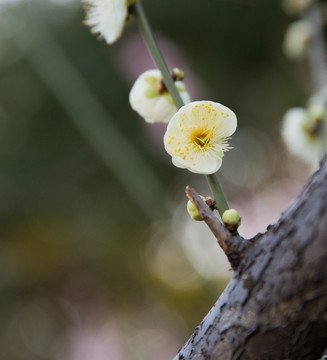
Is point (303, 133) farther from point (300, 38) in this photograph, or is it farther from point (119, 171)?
point (119, 171)

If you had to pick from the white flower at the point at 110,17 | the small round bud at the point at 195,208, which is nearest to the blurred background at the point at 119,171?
the white flower at the point at 110,17

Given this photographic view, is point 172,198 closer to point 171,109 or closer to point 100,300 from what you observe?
point 100,300

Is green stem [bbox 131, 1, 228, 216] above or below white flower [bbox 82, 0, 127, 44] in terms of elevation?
below

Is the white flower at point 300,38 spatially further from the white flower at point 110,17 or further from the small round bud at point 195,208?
the small round bud at point 195,208

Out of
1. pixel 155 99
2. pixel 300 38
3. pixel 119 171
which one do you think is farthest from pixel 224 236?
pixel 119 171

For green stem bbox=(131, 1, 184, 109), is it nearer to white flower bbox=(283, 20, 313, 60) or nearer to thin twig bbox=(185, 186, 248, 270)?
thin twig bbox=(185, 186, 248, 270)

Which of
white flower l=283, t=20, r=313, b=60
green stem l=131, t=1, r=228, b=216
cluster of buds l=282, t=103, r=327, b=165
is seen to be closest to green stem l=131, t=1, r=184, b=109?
green stem l=131, t=1, r=228, b=216
